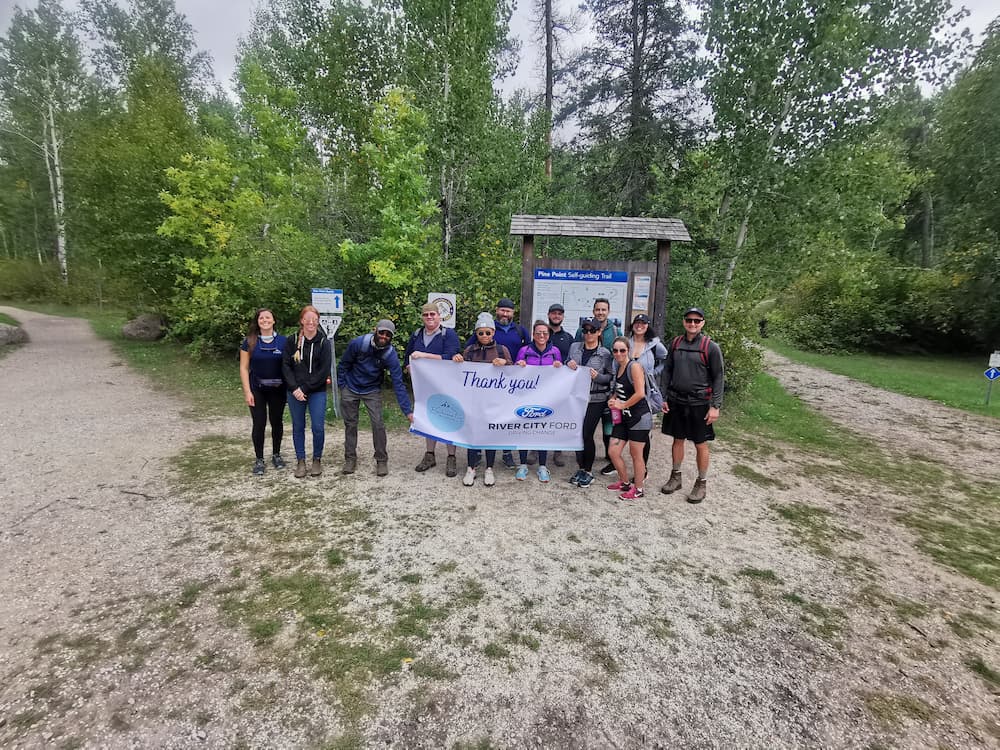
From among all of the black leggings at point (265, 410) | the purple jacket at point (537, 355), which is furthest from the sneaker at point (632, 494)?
the black leggings at point (265, 410)

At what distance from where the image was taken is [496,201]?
12914 mm

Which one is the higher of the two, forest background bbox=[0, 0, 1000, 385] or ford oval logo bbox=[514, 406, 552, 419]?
forest background bbox=[0, 0, 1000, 385]

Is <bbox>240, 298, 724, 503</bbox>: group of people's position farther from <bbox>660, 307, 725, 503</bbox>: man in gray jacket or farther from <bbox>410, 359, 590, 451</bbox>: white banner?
<bbox>410, 359, 590, 451</bbox>: white banner

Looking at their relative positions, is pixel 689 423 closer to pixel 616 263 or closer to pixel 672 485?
pixel 672 485

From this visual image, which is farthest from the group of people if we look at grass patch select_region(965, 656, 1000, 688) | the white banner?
grass patch select_region(965, 656, 1000, 688)

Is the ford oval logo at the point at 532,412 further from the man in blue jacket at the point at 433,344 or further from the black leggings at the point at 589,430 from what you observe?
the man in blue jacket at the point at 433,344

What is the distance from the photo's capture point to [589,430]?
5727 millimetres

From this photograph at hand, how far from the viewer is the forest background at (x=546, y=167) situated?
10375mm

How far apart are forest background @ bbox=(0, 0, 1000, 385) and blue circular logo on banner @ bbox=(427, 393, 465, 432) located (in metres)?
3.75

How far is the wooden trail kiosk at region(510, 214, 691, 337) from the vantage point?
796 centimetres

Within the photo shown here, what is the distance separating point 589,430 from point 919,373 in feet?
52.0

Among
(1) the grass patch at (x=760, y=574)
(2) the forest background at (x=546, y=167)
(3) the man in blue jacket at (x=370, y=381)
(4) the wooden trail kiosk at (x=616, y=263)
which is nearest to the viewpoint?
(1) the grass patch at (x=760, y=574)

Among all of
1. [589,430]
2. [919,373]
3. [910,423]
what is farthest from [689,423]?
[919,373]

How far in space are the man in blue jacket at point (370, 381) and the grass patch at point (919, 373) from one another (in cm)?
1194
